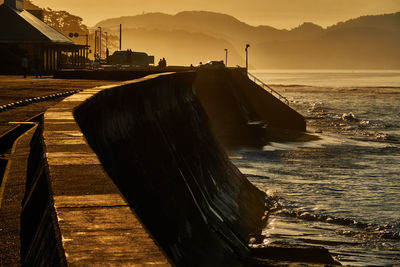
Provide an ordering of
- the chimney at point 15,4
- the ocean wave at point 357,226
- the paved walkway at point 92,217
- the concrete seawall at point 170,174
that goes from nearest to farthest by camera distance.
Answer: the paved walkway at point 92,217
the concrete seawall at point 170,174
the ocean wave at point 357,226
the chimney at point 15,4

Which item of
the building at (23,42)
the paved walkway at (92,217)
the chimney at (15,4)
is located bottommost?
the paved walkway at (92,217)

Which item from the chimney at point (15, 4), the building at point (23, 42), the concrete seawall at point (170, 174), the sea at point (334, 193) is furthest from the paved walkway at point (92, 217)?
the chimney at point (15, 4)

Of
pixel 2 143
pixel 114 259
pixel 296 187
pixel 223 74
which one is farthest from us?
pixel 223 74

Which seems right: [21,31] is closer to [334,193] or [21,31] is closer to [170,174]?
[334,193]

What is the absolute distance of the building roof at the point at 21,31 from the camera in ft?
208

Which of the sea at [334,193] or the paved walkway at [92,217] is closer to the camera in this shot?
the paved walkway at [92,217]

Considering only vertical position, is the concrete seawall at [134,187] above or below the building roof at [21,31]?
below

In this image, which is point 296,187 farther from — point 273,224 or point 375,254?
point 375,254

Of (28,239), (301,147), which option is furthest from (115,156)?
(301,147)

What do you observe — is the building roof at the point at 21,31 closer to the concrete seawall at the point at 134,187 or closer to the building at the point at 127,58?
the building at the point at 127,58

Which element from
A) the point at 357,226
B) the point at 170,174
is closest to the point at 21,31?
the point at 357,226

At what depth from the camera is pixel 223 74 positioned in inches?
2306

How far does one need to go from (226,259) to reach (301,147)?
116 feet

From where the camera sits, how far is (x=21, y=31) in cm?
6475
